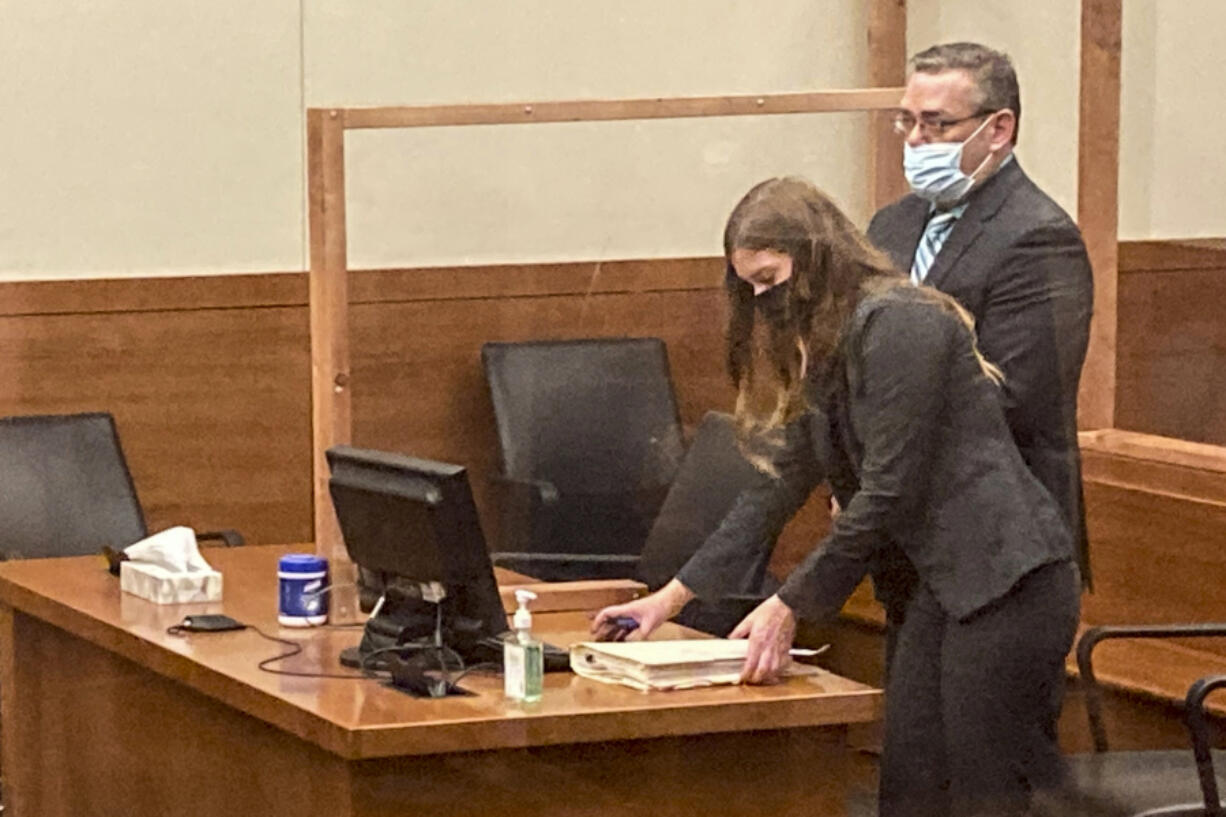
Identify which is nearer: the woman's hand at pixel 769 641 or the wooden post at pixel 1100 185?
the woman's hand at pixel 769 641

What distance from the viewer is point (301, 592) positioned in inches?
143

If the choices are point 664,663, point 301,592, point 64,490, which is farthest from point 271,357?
point 664,663

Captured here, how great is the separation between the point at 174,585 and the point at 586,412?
161 centimetres

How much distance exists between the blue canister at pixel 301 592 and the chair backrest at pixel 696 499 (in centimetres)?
104

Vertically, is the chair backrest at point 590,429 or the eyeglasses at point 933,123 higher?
the eyeglasses at point 933,123

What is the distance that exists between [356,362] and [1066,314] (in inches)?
68.6

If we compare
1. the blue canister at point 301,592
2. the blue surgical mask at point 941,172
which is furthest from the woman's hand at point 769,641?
the blue surgical mask at point 941,172

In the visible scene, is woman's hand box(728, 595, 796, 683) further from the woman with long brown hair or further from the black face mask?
the black face mask

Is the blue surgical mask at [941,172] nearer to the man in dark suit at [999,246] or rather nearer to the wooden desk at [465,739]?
the man in dark suit at [999,246]

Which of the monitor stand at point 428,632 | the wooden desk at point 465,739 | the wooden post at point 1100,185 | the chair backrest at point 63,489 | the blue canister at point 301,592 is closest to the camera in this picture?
the wooden desk at point 465,739

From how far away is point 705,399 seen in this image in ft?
17.0

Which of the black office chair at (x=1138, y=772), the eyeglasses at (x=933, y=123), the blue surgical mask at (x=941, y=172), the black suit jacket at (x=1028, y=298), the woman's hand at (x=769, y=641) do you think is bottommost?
the black office chair at (x=1138, y=772)

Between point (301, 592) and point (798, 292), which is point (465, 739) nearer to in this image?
point (301, 592)

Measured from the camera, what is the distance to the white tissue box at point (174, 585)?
382 cm
